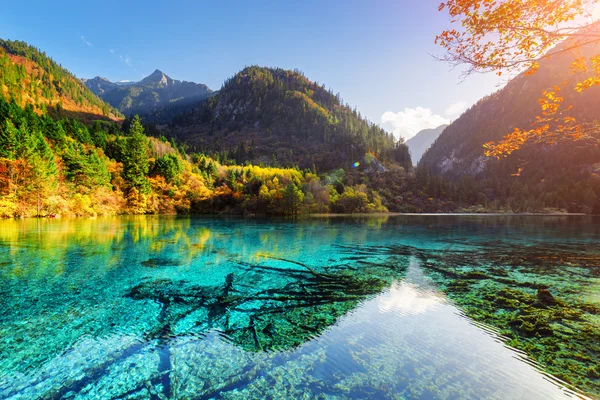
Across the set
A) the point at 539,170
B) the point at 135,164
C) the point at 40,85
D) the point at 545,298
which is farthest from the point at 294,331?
the point at 539,170

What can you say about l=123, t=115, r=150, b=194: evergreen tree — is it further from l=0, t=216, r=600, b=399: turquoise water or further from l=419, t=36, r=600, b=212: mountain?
l=419, t=36, r=600, b=212: mountain

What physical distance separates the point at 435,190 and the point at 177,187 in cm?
10706

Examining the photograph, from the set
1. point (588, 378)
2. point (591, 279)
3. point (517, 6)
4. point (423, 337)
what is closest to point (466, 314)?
point (423, 337)

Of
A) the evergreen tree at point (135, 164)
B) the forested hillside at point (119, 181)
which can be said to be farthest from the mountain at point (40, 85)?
the evergreen tree at point (135, 164)

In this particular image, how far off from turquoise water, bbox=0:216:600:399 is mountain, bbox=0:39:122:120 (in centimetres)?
14017

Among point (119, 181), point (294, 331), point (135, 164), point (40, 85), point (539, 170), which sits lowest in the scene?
point (294, 331)

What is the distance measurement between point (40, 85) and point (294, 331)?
194079 millimetres

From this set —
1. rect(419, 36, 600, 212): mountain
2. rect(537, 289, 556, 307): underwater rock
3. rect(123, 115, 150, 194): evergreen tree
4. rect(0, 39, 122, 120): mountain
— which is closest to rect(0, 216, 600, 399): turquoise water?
rect(537, 289, 556, 307): underwater rock

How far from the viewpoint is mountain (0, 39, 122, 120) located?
4542 inches

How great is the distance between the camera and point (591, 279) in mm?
11859

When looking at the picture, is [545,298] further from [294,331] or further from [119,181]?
[119,181]

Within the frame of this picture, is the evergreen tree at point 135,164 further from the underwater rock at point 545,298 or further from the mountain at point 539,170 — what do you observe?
the mountain at point 539,170

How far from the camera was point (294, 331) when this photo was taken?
6758 mm

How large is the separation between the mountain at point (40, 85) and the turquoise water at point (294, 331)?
14017cm
